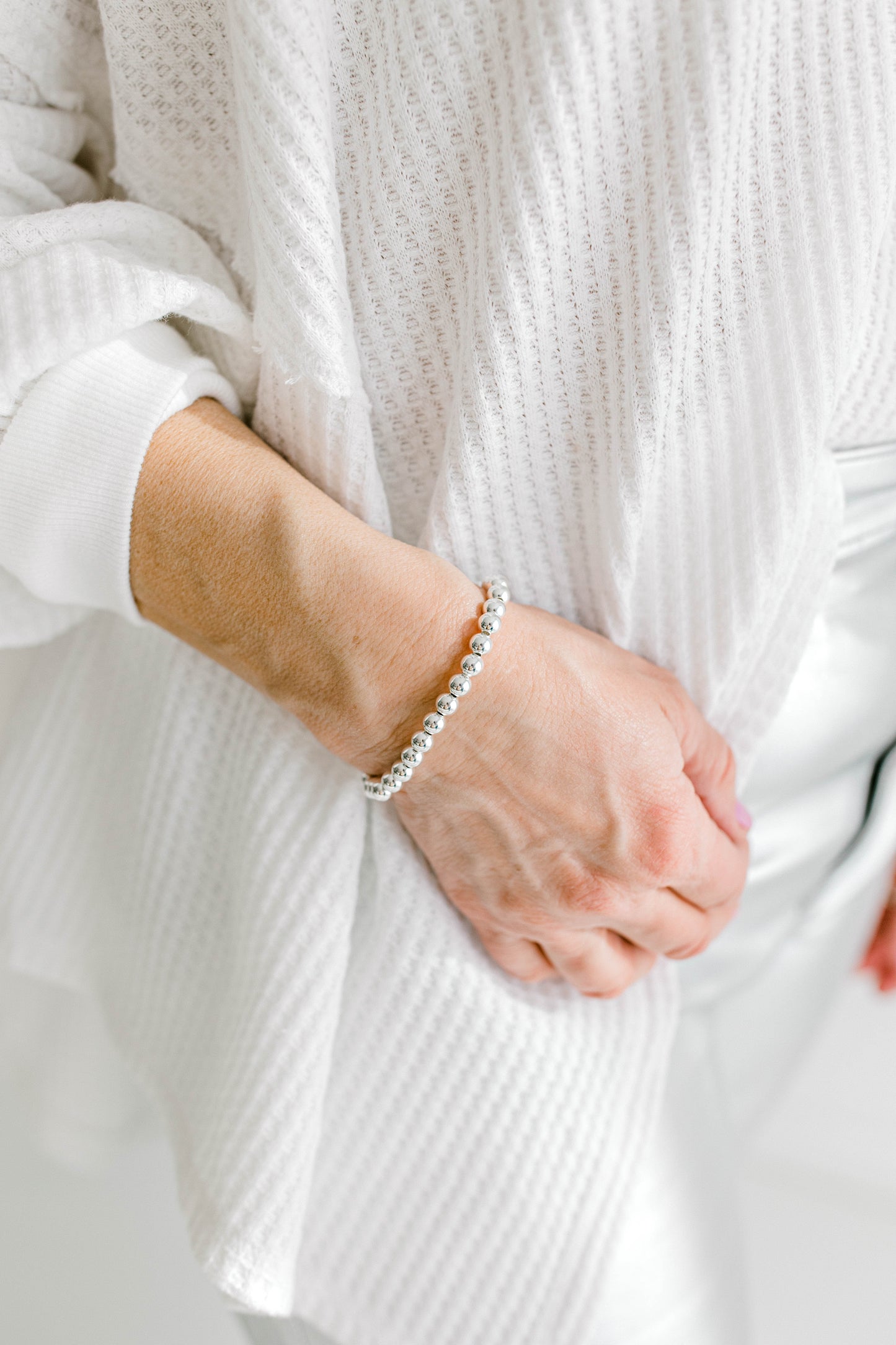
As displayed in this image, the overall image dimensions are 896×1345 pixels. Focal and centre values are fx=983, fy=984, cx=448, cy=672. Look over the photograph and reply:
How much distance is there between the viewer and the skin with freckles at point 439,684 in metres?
0.42

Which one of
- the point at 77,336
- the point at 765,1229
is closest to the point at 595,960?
the point at 77,336

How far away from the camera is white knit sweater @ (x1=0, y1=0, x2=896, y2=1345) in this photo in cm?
39

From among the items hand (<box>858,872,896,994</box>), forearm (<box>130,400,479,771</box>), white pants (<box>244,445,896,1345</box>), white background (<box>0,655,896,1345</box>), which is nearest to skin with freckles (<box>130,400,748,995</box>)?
forearm (<box>130,400,479,771</box>)

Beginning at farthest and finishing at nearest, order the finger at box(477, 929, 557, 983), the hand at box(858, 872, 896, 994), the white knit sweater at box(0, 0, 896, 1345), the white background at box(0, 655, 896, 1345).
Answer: the white background at box(0, 655, 896, 1345)
the hand at box(858, 872, 896, 994)
the finger at box(477, 929, 557, 983)
the white knit sweater at box(0, 0, 896, 1345)

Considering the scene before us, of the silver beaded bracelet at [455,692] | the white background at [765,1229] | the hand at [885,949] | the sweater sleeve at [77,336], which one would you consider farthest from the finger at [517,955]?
the white background at [765,1229]

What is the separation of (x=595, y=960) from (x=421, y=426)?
0.28m

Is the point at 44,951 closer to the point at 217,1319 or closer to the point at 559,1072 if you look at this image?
the point at 559,1072

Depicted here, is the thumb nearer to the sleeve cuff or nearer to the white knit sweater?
the white knit sweater

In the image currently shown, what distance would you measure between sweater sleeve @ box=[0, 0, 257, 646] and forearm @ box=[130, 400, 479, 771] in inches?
0.8

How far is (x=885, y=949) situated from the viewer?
847 millimetres

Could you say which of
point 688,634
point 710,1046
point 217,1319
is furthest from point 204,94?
point 217,1319

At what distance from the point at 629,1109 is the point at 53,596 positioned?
0.40m

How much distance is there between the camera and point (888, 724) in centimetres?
64

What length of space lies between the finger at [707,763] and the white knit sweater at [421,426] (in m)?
0.02
